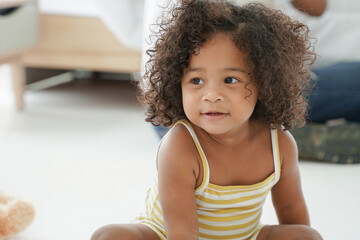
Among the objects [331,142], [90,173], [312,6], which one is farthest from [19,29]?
[331,142]

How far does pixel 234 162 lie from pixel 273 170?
0.21 feet

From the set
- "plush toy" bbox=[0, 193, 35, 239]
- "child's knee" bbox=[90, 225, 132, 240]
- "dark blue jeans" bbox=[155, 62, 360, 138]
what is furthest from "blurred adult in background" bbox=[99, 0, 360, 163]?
"child's knee" bbox=[90, 225, 132, 240]

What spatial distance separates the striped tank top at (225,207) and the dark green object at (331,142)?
2.04 ft

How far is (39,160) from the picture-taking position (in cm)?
143

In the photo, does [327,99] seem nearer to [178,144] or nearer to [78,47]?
[178,144]

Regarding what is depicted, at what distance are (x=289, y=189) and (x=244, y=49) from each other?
0.79ft

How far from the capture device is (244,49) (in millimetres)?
757

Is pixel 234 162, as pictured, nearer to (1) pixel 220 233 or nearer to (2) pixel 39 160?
(1) pixel 220 233

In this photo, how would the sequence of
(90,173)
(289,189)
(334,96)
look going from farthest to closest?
(334,96)
(90,173)
(289,189)

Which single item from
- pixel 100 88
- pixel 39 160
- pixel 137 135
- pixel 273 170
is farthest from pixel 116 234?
pixel 100 88

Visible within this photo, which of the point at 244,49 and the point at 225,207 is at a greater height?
the point at 244,49

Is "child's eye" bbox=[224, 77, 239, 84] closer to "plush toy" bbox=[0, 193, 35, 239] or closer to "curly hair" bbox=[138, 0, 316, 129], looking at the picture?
"curly hair" bbox=[138, 0, 316, 129]

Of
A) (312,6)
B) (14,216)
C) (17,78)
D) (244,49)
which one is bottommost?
(14,216)

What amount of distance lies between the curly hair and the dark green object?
61cm
